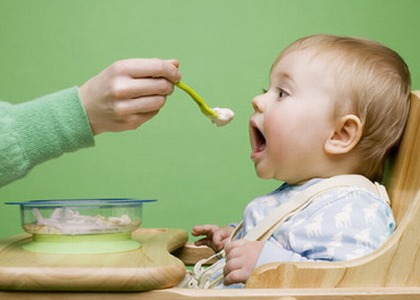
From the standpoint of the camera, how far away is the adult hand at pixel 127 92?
2.58ft

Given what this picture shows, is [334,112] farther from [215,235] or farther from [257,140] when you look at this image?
[215,235]

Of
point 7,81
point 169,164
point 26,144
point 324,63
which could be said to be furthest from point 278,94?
point 7,81

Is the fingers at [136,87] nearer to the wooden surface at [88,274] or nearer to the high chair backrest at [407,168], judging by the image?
the wooden surface at [88,274]

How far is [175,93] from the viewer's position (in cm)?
160

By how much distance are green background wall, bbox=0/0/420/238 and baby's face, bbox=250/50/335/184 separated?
691 mm

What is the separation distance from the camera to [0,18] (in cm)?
158

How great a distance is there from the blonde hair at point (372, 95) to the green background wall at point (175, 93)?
73 cm

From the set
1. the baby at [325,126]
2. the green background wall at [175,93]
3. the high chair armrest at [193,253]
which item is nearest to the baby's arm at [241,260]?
the baby at [325,126]

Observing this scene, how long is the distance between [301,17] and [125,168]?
2.03ft

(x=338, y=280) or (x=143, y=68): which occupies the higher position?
(x=143, y=68)

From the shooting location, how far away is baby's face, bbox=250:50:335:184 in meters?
0.88

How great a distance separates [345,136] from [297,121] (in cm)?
7

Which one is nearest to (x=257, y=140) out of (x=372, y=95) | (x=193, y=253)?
(x=372, y=95)

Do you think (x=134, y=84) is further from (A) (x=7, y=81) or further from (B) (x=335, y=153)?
(A) (x=7, y=81)
